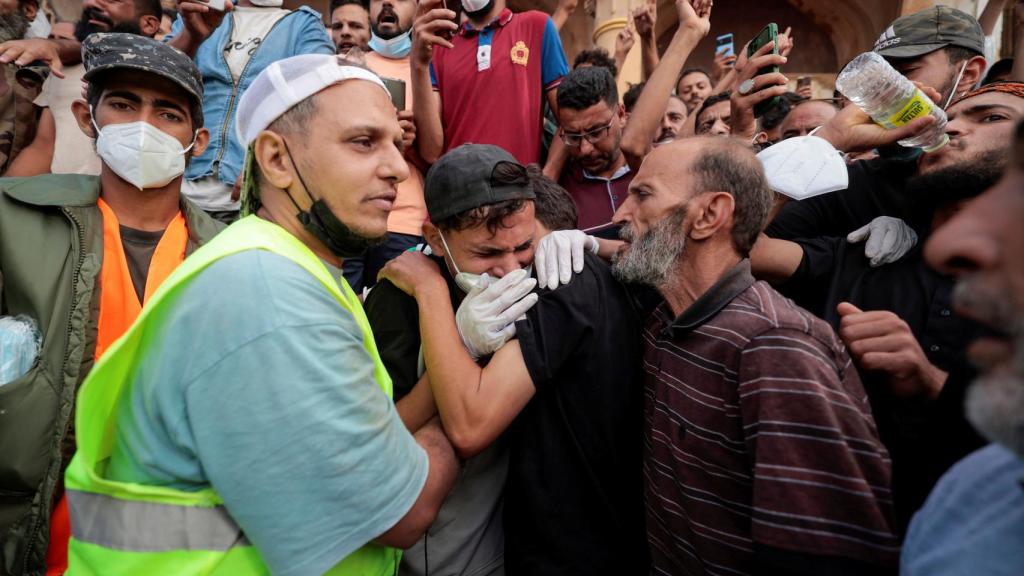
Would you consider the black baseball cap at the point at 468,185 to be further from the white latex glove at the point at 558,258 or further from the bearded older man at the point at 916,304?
the bearded older man at the point at 916,304

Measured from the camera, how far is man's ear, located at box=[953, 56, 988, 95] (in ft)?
8.46

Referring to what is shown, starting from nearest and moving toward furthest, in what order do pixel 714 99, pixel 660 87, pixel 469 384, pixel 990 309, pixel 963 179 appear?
pixel 990 309 < pixel 469 384 < pixel 963 179 < pixel 660 87 < pixel 714 99

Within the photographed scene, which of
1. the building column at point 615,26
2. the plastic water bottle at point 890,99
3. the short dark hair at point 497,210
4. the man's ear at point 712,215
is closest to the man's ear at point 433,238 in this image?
→ the short dark hair at point 497,210

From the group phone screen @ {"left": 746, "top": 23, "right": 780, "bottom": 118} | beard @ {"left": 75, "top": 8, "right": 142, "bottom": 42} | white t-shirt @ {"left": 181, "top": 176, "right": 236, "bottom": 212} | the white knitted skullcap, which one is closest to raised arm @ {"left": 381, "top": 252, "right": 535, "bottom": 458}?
the white knitted skullcap

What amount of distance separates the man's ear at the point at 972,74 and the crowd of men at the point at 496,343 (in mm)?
18

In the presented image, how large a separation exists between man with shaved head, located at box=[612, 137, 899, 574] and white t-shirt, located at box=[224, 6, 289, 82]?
9.25 feet

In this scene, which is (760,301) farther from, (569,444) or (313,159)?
(313,159)

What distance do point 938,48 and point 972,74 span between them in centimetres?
30

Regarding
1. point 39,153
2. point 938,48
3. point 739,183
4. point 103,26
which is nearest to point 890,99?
point 938,48

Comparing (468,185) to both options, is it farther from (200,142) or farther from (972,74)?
(972,74)

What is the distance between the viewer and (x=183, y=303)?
3.87 ft

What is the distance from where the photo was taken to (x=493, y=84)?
3543 millimetres

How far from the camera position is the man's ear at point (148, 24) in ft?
12.9

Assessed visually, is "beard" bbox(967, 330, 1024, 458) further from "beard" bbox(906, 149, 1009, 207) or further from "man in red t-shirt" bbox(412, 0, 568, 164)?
"man in red t-shirt" bbox(412, 0, 568, 164)
